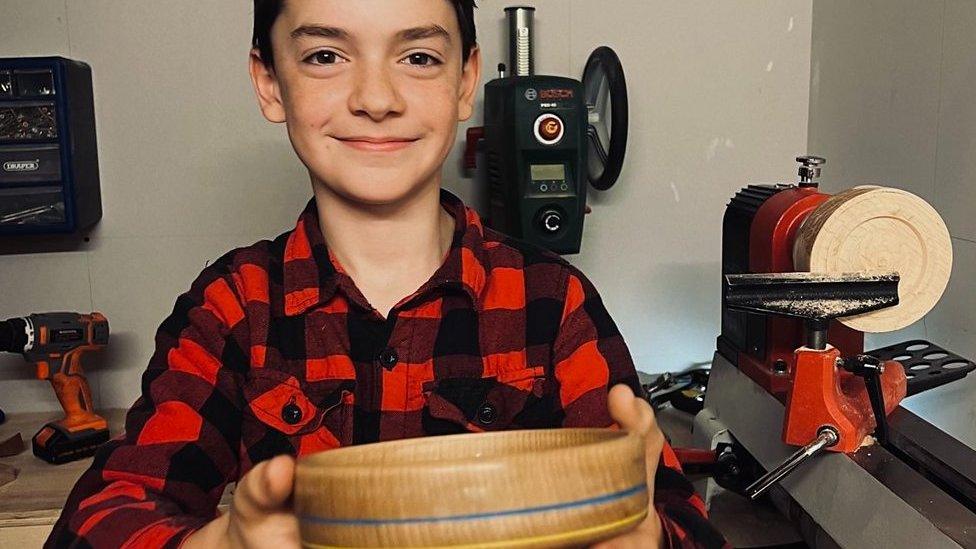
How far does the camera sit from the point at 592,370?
935mm

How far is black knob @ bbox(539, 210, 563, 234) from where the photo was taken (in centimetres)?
151

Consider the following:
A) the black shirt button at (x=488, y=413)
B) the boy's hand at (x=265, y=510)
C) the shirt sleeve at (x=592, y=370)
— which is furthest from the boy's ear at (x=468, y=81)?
the boy's hand at (x=265, y=510)

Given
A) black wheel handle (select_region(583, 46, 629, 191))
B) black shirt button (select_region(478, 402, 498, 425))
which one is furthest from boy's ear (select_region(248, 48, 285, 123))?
black wheel handle (select_region(583, 46, 629, 191))

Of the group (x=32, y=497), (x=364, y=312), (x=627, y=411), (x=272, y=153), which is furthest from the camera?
(x=272, y=153)

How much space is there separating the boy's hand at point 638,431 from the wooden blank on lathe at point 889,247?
47 cm

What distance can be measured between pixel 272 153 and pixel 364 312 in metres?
0.84

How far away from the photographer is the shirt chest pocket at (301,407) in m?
0.92

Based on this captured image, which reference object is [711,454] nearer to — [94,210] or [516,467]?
[516,467]

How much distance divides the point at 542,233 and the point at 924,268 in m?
0.65

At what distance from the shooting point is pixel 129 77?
1.66 m

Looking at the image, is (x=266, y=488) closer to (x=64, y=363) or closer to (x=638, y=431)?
(x=638, y=431)

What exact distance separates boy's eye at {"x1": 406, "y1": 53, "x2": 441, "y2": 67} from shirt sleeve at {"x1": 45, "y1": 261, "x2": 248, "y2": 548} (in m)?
0.30

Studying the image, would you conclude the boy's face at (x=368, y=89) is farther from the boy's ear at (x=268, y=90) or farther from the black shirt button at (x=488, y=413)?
the black shirt button at (x=488, y=413)

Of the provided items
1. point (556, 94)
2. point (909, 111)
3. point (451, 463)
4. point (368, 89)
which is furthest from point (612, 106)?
point (451, 463)
